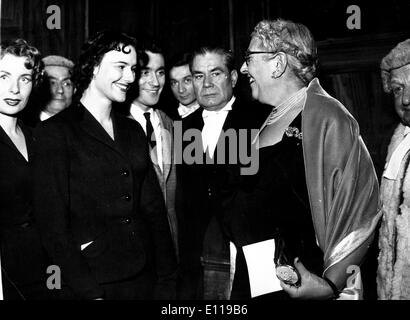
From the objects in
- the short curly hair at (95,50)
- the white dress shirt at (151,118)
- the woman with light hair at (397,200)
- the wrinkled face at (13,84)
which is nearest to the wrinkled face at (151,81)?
the white dress shirt at (151,118)

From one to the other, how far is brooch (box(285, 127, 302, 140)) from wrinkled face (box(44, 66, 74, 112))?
122cm

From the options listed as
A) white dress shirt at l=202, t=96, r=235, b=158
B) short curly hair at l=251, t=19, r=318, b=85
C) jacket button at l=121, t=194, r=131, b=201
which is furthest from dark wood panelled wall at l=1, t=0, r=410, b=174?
jacket button at l=121, t=194, r=131, b=201

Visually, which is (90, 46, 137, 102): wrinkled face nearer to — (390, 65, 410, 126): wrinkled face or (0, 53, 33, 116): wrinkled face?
(0, 53, 33, 116): wrinkled face

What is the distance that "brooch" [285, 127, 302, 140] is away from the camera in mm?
1346

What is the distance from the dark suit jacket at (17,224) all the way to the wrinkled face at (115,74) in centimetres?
36

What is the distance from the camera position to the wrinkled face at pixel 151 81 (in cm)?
204

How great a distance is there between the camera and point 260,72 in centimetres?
149

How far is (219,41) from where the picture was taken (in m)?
2.54

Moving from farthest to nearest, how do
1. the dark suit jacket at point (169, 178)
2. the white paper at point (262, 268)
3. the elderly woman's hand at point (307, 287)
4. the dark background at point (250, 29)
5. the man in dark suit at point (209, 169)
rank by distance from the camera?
the dark background at point (250, 29) → the dark suit jacket at point (169, 178) → the man in dark suit at point (209, 169) → the white paper at point (262, 268) → the elderly woman's hand at point (307, 287)

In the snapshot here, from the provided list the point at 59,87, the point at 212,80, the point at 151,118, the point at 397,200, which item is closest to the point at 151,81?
the point at 151,118

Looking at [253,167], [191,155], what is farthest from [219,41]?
[253,167]

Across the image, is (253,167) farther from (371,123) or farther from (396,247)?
(371,123)

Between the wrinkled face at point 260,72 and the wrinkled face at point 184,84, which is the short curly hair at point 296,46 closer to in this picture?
the wrinkled face at point 260,72
